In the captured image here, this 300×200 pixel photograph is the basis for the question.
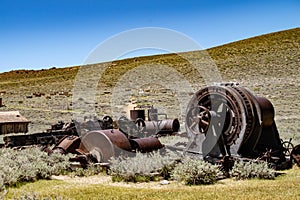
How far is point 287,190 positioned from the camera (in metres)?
9.41

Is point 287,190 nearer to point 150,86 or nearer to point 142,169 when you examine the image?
point 142,169

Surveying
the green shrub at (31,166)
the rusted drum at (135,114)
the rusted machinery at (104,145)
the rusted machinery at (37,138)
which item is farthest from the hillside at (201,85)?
the rusted machinery at (37,138)

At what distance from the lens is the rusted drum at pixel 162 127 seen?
909 inches

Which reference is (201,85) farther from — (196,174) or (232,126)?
(196,174)

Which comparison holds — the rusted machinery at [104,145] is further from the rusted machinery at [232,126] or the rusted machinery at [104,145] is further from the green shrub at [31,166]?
the rusted machinery at [232,126]

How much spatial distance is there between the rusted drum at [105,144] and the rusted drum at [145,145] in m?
1.21

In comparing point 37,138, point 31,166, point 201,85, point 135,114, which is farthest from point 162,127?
point 201,85

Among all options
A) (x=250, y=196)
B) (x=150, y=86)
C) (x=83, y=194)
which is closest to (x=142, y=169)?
(x=83, y=194)

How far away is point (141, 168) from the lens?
12.1 meters

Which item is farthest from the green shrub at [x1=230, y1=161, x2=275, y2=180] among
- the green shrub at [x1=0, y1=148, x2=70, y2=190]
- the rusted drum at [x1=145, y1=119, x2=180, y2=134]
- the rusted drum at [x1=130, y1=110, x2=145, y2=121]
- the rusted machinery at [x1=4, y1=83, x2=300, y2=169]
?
the rusted drum at [x1=130, y1=110, x2=145, y2=121]

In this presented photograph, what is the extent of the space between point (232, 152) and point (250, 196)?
4694 mm

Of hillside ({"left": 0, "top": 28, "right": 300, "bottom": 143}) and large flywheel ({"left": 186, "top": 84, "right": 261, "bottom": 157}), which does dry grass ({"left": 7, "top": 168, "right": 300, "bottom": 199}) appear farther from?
hillside ({"left": 0, "top": 28, "right": 300, "bottom": 143})

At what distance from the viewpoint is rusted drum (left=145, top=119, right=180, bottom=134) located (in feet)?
75.8

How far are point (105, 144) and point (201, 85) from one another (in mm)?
46045
